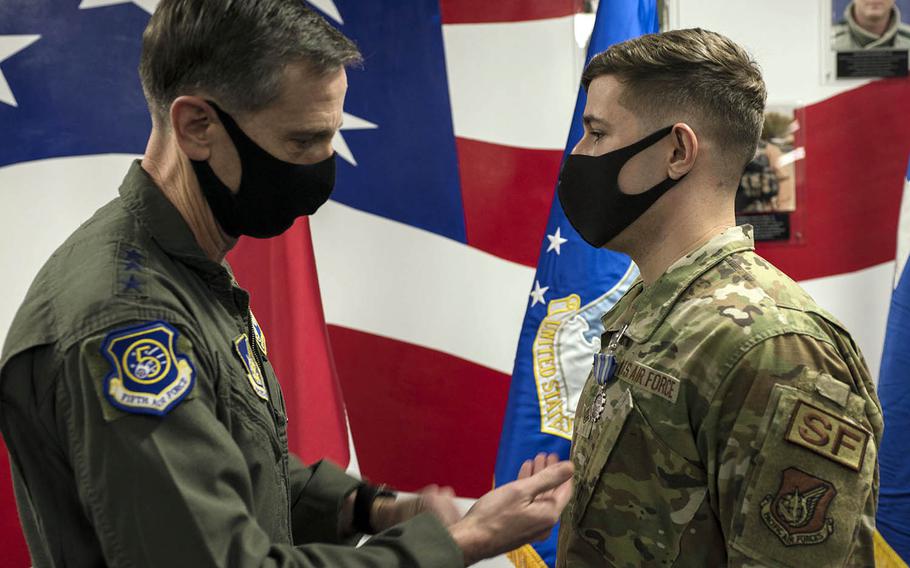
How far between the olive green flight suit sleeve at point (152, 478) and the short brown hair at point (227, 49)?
Result: 13.9 inches

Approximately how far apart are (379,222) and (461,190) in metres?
0.29

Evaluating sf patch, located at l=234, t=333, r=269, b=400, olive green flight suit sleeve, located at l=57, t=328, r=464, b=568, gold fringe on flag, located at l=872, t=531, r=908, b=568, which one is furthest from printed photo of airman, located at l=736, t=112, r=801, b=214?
olive green flight suit sleeve, located at l=57, t=328, r=464, b=568

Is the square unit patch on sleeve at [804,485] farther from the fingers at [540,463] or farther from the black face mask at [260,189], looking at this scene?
the black face mask at [260,189]

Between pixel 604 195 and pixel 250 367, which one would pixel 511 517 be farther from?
pixel 604 195

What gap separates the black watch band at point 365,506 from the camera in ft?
4.55

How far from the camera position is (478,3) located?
8.50 ft

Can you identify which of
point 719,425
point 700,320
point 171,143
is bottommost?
point 719,425

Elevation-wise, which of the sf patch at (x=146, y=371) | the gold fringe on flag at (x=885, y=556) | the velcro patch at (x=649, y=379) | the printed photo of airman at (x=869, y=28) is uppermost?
the printed photo of airman at (x=869, y=28)

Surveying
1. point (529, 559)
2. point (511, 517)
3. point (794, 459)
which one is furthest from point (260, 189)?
point (529, 559)

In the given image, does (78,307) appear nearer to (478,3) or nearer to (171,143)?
(171,143)

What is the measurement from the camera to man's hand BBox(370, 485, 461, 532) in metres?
1.19

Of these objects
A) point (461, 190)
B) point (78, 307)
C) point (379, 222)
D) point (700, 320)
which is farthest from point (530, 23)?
point (78, 307)

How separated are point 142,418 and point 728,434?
0.79 meters

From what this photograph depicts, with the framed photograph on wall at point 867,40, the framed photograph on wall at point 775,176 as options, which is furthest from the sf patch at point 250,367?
the framed photograph on wall at point 867,40
